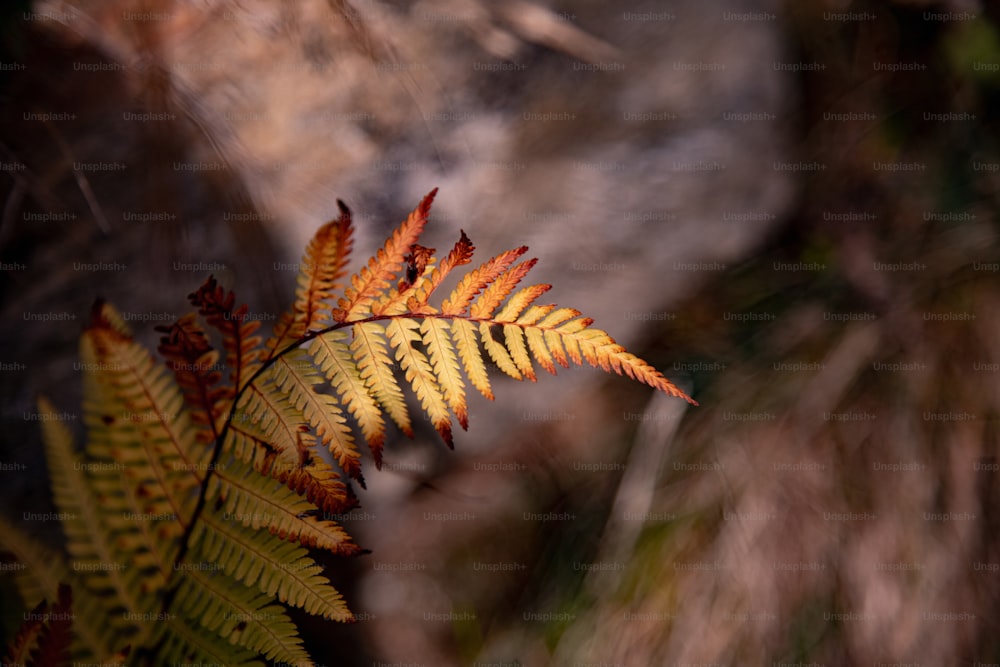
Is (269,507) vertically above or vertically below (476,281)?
below

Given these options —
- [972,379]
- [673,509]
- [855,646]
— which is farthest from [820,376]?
[855,646]

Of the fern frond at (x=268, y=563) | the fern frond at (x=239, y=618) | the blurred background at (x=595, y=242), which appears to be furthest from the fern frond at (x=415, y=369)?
the blurred background at (x=595, y=242)

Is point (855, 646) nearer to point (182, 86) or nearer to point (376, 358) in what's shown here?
point (376, 358)

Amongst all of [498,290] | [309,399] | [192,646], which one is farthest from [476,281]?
[192,646]

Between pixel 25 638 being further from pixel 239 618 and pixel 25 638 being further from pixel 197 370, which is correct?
pixel 197 370

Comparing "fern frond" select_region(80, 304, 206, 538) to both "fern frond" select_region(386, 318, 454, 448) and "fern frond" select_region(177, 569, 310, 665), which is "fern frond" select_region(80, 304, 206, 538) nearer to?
"fern frond" select_region(177, 569, 310, 665)

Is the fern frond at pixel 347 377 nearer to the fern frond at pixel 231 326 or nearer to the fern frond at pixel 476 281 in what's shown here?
the fern frond at pixel 231 326

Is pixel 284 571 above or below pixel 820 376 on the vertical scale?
below
